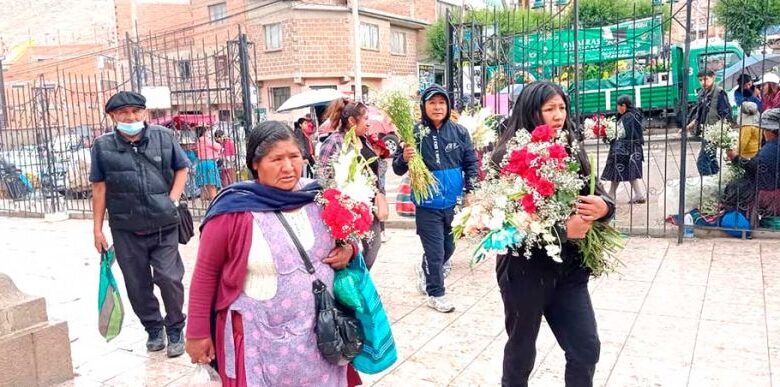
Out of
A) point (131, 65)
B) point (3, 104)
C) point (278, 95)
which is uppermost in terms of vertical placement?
point (278, 95)

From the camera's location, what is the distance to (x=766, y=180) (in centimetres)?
661

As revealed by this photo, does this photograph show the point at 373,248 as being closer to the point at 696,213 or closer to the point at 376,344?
the point at 376,344

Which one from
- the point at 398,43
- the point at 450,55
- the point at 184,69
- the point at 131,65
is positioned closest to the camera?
the point at 450,55

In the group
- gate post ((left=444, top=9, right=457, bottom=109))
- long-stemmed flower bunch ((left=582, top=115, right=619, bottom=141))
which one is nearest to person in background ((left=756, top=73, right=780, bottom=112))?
long-stemmed flower bunch ((left=582, top=115, right=619, bottom=141))

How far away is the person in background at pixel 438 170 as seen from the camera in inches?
196

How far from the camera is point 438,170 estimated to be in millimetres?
5035

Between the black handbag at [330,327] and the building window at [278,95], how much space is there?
2582 cm

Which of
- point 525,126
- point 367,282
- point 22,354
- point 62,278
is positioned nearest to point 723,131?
point 525,126

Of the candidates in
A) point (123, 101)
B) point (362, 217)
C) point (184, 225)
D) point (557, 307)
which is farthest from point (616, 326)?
point (123, 101)

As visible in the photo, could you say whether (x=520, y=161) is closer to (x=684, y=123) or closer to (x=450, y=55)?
(x=684, y=123)

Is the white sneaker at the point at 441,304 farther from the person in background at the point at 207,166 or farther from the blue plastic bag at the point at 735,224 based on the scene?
the person in background at the point at 207,166

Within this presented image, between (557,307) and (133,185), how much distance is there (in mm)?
2881

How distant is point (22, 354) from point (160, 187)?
1.31 m

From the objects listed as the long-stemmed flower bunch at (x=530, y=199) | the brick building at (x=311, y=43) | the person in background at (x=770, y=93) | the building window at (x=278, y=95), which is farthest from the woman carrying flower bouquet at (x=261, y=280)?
the building window at (x=278, y=95)
